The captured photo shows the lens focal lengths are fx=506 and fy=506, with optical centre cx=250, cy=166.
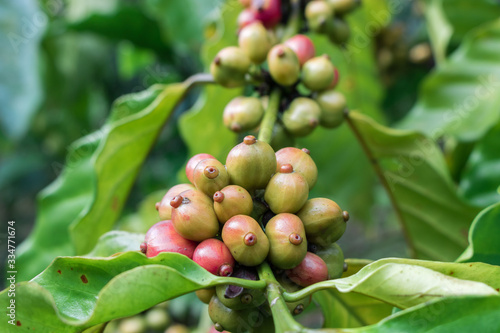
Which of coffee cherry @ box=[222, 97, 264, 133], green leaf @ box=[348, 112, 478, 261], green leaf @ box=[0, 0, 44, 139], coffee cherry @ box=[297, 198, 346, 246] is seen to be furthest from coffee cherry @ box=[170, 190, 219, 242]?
green leaf @ box=[0, 0, 44, 139]

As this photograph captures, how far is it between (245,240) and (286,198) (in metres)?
0.07

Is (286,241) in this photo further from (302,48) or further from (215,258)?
(302,48)

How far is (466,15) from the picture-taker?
4.59 ft

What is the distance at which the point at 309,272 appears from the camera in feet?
1.79

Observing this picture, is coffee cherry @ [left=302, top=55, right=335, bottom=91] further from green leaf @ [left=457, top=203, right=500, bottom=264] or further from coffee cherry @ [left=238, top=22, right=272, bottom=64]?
green leaf @ [left=457, top=203, right=500, bottom=264]

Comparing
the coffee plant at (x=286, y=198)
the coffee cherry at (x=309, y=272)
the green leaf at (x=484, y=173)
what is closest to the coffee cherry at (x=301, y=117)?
the coffee plant at (x=286, y=198)

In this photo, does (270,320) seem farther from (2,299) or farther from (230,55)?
(230,55)

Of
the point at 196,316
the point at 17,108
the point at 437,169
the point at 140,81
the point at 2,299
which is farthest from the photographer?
the point at 140,81

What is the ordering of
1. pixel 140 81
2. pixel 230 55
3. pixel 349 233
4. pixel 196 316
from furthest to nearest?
pixel 349 233
pixel 140 81
pixel 196 316
pixel 230 55

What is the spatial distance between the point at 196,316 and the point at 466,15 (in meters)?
1.20

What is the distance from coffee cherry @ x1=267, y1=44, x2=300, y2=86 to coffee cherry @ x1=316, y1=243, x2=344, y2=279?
29 cm

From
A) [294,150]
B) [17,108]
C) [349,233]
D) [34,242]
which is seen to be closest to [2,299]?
[294,150]

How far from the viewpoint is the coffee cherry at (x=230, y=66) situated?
769mm

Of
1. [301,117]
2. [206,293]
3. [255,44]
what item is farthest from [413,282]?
[255,44]
